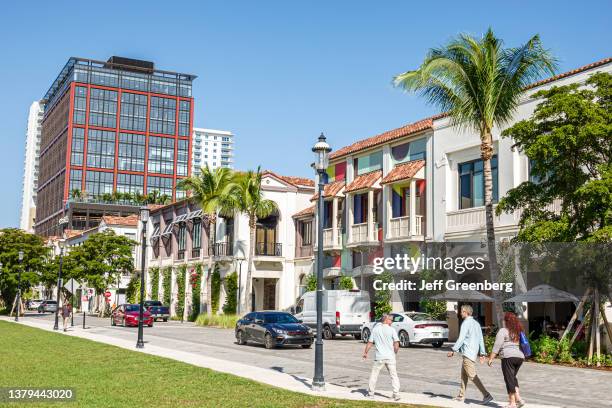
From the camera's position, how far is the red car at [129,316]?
44.3 metres

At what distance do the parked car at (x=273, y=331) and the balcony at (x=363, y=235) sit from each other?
10.2 meters

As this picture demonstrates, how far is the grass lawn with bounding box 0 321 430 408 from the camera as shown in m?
12.6

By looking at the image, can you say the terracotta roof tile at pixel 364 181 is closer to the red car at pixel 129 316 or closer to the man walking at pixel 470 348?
the red car at pixel 129 316

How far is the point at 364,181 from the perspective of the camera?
39.3 metres

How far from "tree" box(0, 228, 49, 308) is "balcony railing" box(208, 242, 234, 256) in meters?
17.5

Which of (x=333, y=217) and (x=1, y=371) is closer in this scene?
(x=1, y=371)

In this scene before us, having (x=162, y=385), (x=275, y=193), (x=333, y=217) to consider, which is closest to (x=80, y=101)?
(x=275, y=193)

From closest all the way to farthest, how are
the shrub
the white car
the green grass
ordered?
the white car < the green grass < the shrub

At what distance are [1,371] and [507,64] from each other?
59.2 feet

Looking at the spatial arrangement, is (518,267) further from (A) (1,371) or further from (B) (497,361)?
(A) (1,371)

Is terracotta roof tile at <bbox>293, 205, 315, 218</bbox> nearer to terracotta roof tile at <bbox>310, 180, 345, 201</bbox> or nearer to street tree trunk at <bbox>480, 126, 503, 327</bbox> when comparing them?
terracotta roof tile at <bbox>310, 180, 345, 201</bbox>

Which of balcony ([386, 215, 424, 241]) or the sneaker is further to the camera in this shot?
balcony ([386, 215, 424, 241])

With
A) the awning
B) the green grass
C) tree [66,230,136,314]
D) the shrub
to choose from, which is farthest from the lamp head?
tree [66,230,136,314]

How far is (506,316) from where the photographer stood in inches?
501
